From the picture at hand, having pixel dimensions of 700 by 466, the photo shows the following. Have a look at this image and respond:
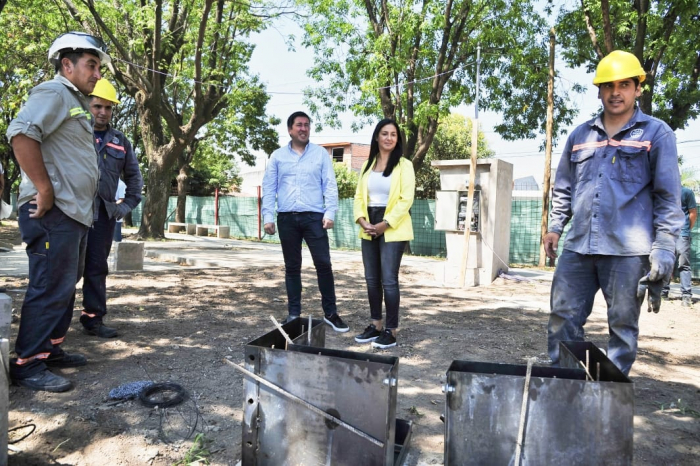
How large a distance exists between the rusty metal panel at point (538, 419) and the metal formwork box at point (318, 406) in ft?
0.93

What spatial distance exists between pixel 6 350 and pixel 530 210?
13.9 meters

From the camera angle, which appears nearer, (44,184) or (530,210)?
(44,184)

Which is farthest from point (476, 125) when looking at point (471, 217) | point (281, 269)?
point (281, 269)

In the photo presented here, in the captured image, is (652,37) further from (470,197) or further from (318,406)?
(318,406)

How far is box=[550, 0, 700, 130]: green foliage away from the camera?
10766mm

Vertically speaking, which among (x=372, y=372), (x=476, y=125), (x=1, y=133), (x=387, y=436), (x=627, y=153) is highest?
(x=1, y=133)

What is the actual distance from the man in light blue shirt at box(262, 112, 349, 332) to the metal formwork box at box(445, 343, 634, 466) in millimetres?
2697

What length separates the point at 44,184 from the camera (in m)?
3.05

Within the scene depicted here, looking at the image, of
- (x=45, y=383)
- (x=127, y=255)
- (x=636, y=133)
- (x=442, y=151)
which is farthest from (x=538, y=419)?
(x=442, y=151)

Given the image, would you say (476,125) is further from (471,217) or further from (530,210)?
(530,210)

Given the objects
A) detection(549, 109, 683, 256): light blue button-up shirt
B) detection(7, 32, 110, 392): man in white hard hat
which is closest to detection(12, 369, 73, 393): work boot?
detection(7, 32, 110, 392): man in white hard hat

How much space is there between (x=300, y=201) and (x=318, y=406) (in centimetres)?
265

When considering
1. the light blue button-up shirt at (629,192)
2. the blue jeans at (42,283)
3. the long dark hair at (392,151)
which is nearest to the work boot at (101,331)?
the blue jeans at (42,283)

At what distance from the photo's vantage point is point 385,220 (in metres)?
4.28
